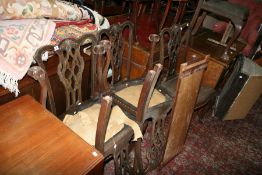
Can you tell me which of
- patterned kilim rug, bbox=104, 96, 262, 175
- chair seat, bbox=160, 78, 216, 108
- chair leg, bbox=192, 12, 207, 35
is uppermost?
chair leg, bbox=192, 12, 207, 35

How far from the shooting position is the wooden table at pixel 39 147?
102cm

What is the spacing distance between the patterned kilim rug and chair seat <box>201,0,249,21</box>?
3.79 ft

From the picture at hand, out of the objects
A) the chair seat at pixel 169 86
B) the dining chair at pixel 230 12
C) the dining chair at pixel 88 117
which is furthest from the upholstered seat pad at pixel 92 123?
the dining chair at pixel 230 12

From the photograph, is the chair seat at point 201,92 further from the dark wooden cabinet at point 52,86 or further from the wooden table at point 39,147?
the wooden table at point 39,147

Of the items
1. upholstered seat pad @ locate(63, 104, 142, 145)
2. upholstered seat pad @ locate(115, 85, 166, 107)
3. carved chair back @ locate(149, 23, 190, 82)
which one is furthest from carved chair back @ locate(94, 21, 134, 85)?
upholstered seat pad @ locate(63, 104, 142, 145)

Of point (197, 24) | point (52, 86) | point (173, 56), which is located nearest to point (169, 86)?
point (173, 56)

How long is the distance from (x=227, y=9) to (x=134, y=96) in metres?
1.51

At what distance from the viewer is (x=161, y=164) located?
2068mm

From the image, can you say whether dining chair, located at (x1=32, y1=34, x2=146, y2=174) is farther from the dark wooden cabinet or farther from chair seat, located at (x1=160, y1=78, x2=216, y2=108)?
chair seat, located at (x1=160, y1=78, x2=216, y2=108)

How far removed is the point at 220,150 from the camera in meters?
2.41

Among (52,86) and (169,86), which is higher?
(52,86)

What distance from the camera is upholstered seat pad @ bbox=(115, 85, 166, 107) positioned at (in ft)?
6.41

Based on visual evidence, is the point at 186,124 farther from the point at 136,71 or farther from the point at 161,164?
the point at 136,71

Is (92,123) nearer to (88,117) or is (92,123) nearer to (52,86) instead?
(88,117)
